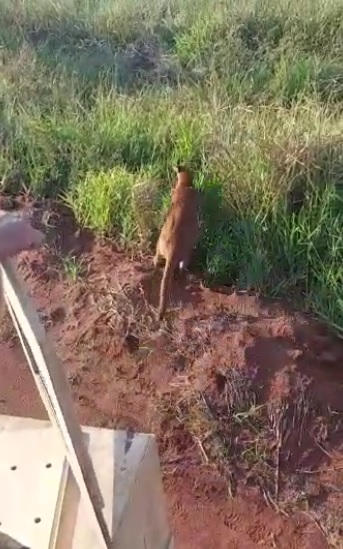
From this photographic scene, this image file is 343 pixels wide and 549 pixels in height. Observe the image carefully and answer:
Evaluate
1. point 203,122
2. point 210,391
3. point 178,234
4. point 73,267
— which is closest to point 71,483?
point 210,391

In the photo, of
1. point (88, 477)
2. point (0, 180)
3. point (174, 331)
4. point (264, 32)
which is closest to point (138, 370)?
point (174, 331)

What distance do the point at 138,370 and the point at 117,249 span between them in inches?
27.6

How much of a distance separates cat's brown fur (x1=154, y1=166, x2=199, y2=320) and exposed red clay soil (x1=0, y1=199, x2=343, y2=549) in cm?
15

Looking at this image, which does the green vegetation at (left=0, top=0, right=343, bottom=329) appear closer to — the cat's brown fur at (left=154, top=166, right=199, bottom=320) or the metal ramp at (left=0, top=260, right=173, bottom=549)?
the cat's brown fur at (left=154, top=166, right=199, bottom=320)

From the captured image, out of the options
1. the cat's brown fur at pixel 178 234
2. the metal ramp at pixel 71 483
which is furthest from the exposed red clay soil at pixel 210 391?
the metal ramp at pixel 71 483

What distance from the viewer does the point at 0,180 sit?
14.2 feet

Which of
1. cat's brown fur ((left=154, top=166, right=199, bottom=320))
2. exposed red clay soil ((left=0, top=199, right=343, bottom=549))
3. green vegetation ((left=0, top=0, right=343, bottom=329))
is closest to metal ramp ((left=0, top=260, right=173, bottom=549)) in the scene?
exposed red clay soil ((left=0, top=199, right=343, bottom=549))

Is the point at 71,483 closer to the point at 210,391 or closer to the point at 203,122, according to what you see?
the point at 210,391

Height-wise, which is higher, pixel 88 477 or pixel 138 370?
pixel 88 477

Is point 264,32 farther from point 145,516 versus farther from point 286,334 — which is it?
point 145,516

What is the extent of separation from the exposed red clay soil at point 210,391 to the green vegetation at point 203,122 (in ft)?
0.84

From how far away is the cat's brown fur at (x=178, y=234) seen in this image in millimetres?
3489

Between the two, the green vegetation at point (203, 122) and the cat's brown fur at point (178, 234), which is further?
the green vegetation at point (203, 122)

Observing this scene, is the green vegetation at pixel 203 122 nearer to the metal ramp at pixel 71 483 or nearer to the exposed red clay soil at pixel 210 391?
the exposed red clay soil at pixel 210 391
